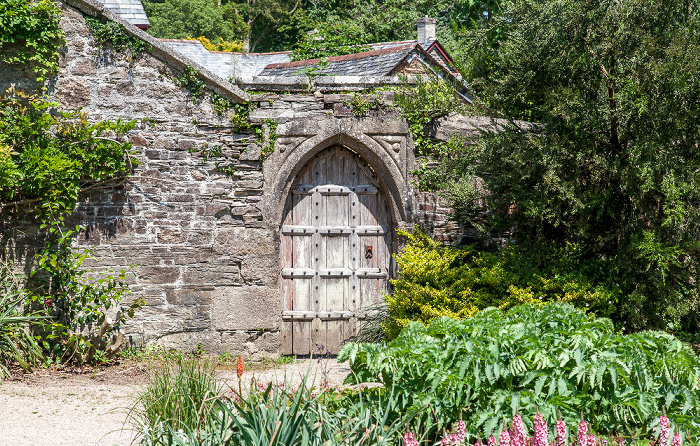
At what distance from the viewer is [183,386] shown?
402cm

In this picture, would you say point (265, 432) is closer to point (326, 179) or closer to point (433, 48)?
point (326, 179)

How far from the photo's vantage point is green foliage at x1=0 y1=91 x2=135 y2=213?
613cm

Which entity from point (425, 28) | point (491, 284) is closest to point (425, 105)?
point (491, 284)

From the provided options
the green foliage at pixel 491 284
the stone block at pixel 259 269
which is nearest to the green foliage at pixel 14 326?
the stone block at pixel 259 269

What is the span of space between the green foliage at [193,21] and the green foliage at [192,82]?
2220 centimetres

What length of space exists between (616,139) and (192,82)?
4182mm

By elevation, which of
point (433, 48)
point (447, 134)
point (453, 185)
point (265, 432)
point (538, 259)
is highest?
point (433, 48)

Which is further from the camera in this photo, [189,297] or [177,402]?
[189,297]

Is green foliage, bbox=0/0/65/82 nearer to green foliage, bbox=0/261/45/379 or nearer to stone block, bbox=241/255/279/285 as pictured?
green foliage, bbox=0/261/45/379

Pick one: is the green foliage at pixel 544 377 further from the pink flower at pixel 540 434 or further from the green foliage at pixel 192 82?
the green foliage at pixel 192 82

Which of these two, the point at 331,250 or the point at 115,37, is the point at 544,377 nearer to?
the point at 331,250

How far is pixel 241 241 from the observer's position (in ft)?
22.3

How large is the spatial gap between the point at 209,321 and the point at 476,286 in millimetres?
2721

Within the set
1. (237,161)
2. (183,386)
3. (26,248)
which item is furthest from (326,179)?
(183,386)
